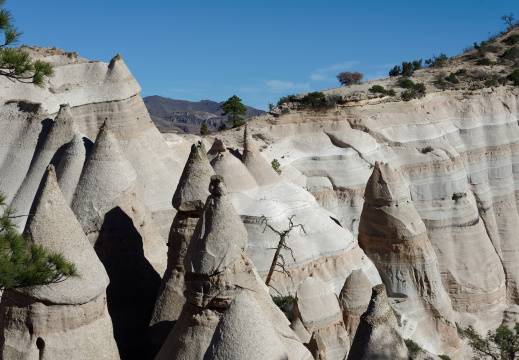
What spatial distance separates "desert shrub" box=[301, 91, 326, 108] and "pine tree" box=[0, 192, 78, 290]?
26946mm

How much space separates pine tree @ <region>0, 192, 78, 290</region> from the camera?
7750 millimetres

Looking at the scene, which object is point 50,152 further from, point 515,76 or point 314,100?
point 515,76

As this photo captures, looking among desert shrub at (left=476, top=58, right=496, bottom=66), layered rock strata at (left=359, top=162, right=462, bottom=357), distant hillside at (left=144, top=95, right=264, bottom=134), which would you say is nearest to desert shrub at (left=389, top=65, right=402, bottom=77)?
desert shrub at (left=476, top=58, right=496, bottom=66)

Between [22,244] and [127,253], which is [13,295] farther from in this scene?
[127,253]

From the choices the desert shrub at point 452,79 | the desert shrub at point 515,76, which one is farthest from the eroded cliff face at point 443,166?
the desert shrub at point 452,79

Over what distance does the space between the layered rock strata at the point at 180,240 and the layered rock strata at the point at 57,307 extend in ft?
5.83

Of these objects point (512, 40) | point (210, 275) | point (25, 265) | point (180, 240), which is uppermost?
point (512, 40)

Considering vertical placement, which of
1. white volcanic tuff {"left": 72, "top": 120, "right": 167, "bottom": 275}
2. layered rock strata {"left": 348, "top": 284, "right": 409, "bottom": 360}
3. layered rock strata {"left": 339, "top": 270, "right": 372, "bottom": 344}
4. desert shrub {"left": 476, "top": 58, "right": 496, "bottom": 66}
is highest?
desert shrub {"left": 476, "top": 58, "right": 496, "bottom": 66}

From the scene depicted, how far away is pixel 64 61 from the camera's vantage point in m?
20.4

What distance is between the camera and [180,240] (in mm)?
10734

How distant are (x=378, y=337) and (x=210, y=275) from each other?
256 centimetres

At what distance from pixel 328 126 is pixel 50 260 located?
24099 millimetres

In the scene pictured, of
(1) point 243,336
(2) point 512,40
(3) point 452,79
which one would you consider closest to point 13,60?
(1) point 243,336

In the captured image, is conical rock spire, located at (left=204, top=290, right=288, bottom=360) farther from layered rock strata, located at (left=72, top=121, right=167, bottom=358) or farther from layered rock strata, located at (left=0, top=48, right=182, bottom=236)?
layered rock strata, located at (left=0, top=48, right=182, bottom=236)
